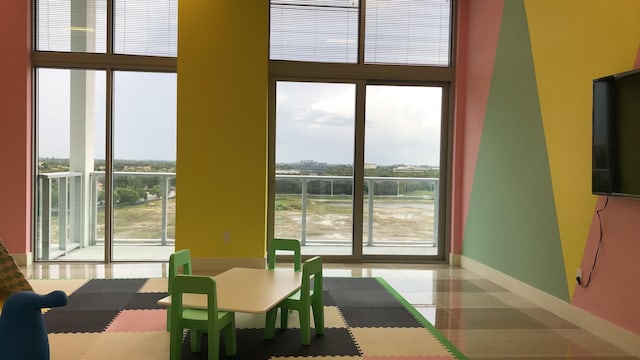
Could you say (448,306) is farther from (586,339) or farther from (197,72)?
(197,72)

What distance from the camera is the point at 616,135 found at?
3238mm

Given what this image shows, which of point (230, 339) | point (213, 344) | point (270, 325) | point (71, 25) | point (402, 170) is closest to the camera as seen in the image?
point (213, 344)

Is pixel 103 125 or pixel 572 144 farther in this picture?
pixel 103 125

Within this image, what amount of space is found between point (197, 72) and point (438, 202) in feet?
10.8

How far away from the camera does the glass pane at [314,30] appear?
6.05 meters

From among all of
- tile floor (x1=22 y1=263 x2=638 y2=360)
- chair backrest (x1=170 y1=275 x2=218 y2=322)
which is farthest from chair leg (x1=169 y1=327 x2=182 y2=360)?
tile floor (x1=22 y1=263 x2=638 y2=360)

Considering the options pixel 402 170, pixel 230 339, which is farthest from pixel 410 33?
pixel 230 339

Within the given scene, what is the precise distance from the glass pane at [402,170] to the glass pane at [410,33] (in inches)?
A: 14.7

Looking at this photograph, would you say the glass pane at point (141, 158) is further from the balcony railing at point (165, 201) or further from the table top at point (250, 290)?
the table top at point (250, 290)

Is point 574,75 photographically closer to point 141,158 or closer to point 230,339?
point 230,339

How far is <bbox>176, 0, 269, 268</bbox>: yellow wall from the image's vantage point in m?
5.57

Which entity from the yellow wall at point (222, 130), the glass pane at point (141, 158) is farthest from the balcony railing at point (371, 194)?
the glass pane at point (141, 158)

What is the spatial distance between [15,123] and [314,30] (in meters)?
3.55

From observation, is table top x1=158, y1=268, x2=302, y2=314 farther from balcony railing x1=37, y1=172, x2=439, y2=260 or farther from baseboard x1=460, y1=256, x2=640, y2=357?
balcony railing x1=37, y1=172, x2=439, y2=260
